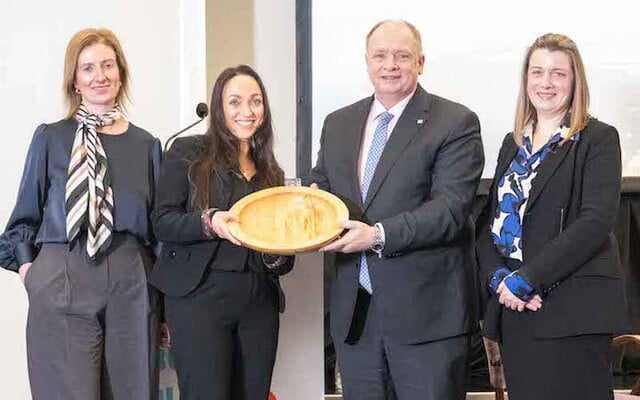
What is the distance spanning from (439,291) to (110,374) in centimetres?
99

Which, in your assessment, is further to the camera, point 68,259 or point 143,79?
point 143,79

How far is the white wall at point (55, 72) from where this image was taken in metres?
3.33

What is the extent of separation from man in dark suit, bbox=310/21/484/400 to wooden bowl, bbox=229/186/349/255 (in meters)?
0.07

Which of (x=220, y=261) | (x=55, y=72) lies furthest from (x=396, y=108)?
(x=55, y=72)

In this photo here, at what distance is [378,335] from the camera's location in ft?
7.72

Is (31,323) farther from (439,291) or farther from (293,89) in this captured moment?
(293,89)

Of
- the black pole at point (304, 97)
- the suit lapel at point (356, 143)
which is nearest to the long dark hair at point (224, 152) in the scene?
the suit lapel at point (356, 143)

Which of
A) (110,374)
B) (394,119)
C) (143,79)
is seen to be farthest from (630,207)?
(110,374)

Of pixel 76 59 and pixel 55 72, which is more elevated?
pixel 55 72

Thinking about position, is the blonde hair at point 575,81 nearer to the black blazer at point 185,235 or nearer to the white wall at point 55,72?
the black blazer at point 185,235

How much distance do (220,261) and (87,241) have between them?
386mm

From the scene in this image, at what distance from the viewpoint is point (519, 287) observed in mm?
2182

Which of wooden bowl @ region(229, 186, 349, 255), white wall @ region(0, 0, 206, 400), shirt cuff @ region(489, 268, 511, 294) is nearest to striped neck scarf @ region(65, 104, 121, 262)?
wooden bowl @ region(229, 186, 349, 255)

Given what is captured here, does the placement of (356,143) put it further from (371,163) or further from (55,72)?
(55,72)
